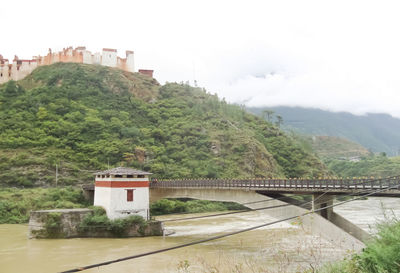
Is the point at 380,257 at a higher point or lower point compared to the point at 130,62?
lower

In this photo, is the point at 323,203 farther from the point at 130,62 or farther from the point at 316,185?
the point at 130,62

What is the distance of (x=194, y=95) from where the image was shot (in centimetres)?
11181

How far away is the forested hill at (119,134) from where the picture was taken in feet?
202

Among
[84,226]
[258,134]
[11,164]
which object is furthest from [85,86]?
[84,226]

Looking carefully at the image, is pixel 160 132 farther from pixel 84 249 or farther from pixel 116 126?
pixel 84 249

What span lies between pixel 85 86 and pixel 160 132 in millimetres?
27942

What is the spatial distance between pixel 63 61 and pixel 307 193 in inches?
3824

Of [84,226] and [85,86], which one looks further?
[85,86]

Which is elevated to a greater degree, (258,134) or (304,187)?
(258,134)

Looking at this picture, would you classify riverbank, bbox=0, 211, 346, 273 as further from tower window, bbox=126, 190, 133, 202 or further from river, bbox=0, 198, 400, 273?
tower window, bbox=126, 190, 133, 202

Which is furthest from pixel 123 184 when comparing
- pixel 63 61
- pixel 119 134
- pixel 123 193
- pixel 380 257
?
pixel 63 61

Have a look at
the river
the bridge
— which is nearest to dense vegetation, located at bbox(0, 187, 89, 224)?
the river

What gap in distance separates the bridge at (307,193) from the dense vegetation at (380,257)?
16.7ft

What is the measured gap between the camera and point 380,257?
748 centimetres
